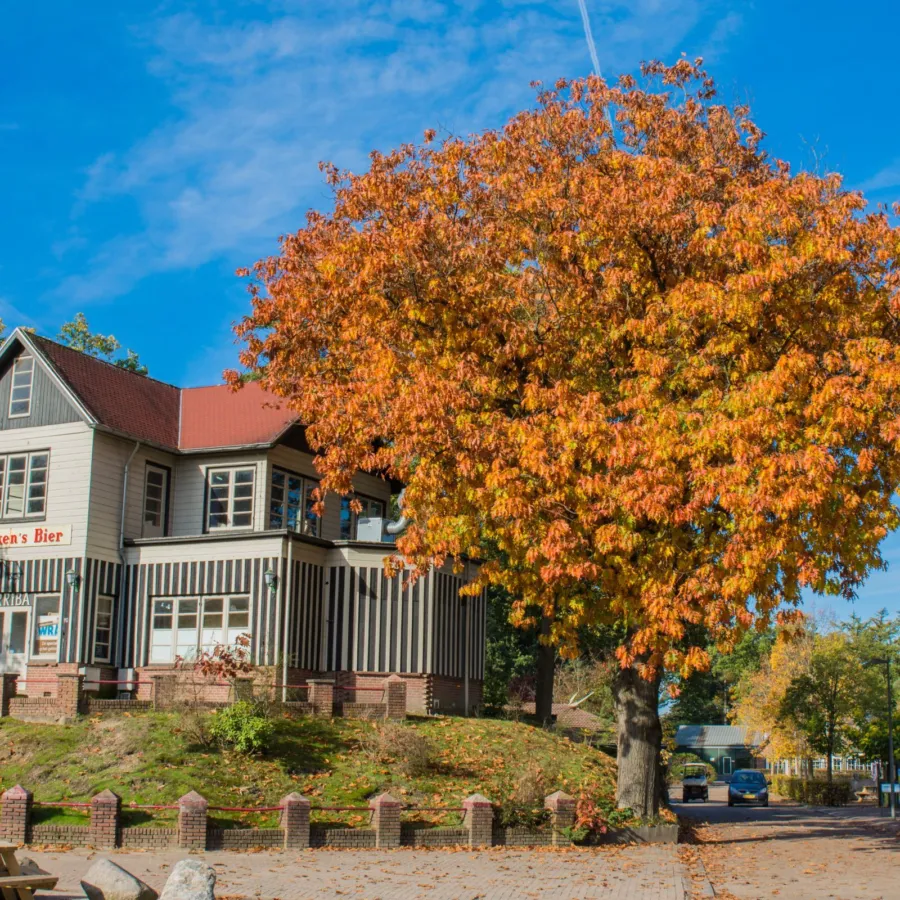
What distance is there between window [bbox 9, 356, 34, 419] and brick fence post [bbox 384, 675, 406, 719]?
12.4m

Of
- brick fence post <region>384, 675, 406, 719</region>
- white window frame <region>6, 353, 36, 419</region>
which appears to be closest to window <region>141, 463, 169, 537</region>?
white window frame <region>6, 353, 36, 419</region>

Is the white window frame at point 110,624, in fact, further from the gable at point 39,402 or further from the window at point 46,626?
the gable at point 39,402

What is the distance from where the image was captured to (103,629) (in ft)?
95.3

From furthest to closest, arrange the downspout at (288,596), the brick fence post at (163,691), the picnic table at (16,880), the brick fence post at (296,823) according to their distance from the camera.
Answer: the downspout at (288,596)
the brick fence post at (163,691)
the brick fence post at (296,823)
the picnic table at (16,880)

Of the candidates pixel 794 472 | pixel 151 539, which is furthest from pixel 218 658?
pixel 794 472

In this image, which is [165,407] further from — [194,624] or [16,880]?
[16,880]

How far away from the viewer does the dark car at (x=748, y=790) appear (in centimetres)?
4472

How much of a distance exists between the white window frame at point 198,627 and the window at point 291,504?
299 cm

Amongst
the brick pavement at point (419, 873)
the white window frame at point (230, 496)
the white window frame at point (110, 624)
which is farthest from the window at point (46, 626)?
the brick pavement at point (419, 873)

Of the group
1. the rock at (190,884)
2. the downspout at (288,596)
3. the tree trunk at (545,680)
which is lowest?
the rock at (190,884)

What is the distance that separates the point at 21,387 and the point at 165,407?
4099mm

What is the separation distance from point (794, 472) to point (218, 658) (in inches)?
618

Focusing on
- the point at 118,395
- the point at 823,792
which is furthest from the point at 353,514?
the point at 823,792

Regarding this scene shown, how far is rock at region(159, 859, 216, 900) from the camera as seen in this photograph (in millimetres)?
11391
